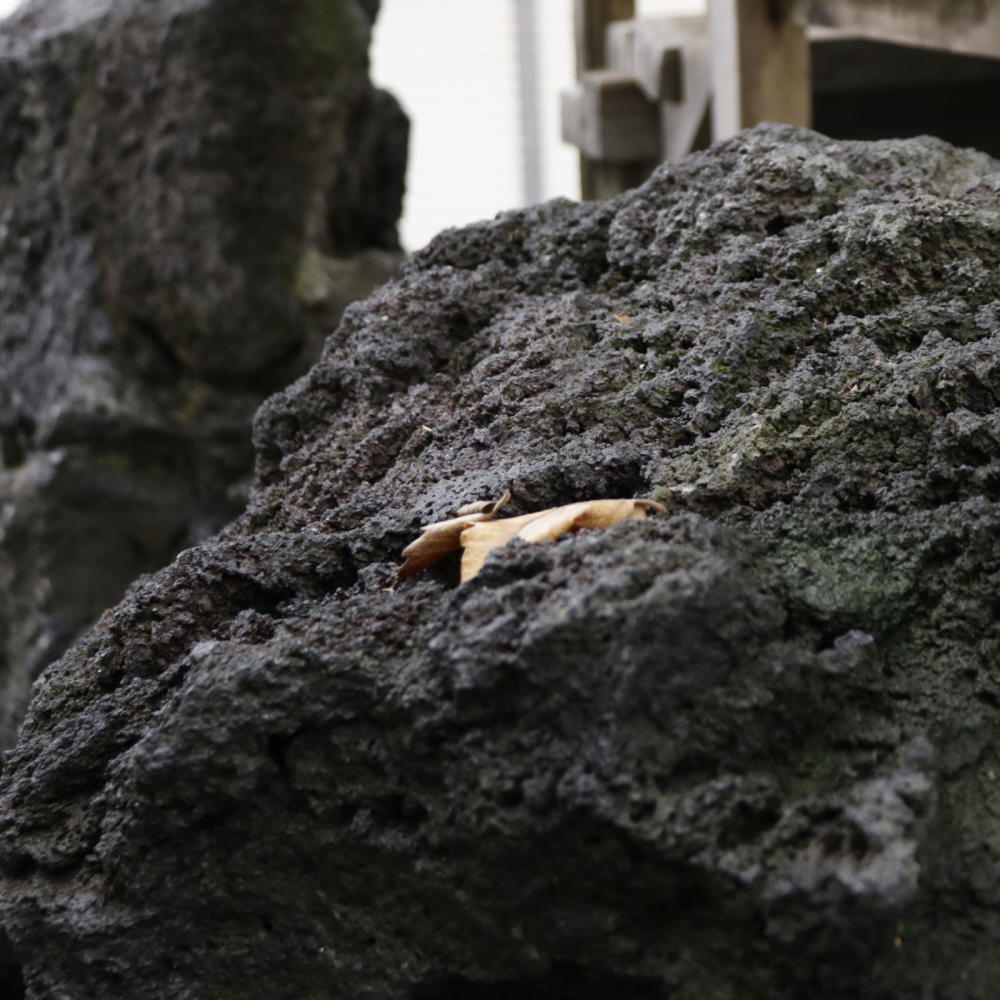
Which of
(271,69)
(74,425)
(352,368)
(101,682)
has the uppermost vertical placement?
(271,69)

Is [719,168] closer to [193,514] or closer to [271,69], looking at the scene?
[271,69]

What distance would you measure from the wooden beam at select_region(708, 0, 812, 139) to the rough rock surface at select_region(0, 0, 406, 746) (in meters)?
1.25

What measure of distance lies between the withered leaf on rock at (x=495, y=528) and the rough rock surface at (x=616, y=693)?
0.03 m

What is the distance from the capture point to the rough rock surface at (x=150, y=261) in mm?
3473

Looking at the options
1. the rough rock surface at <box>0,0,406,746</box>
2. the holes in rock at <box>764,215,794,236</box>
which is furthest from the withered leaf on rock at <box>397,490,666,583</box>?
the rough rock surface at <box>0,0,406,746</box>

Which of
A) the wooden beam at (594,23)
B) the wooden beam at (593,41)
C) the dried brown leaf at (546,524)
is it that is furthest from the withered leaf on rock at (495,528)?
the wooden beam at (594,23)

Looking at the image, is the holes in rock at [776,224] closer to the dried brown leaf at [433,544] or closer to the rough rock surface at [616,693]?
the rough rock surface at [616,693]

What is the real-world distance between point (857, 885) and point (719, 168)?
117cm

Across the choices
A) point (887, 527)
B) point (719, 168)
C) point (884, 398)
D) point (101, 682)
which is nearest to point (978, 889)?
point (887, 527)

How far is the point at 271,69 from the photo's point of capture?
348 cm

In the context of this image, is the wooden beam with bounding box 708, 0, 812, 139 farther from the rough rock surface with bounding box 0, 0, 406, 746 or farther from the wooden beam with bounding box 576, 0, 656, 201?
the wooden beam with bounding box 576, 0, 656, 201

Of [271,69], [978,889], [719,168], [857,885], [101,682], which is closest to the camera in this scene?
[857,885]

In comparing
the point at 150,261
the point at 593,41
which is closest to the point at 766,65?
the point at 593,41

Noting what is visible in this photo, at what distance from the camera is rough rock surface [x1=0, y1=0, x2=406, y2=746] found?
11.4ft
